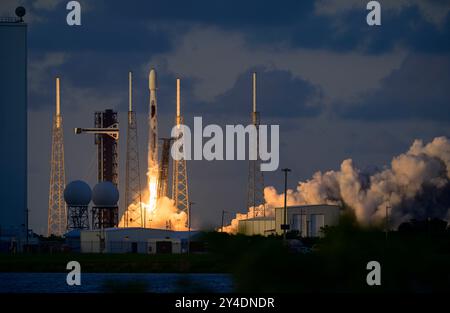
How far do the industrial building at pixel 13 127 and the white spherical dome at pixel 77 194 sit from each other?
48.9ft

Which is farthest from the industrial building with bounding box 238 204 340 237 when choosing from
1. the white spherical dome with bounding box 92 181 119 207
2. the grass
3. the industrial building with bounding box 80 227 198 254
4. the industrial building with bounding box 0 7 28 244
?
the grass

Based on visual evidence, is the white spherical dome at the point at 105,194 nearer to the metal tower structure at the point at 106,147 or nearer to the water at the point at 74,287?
the metal tower structure at the point at 106,147

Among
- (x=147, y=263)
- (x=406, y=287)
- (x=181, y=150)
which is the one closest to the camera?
(x=406, y=287)

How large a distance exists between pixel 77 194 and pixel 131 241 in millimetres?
11773

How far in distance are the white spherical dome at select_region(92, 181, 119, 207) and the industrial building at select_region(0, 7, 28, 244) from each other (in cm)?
1733

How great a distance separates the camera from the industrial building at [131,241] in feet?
421

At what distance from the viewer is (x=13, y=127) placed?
121688 millimetres

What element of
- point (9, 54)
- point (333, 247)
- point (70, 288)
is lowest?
point (70, 288)

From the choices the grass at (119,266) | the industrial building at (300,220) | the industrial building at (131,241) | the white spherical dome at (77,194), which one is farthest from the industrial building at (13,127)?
the industrial building at (300,220)

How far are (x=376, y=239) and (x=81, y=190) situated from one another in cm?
12205
